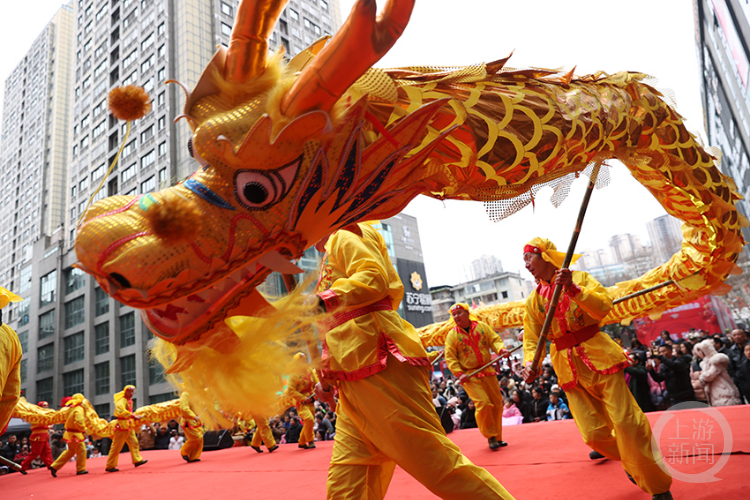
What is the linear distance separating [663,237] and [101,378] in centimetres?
2862

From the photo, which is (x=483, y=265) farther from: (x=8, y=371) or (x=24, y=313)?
(x=8, y=371)

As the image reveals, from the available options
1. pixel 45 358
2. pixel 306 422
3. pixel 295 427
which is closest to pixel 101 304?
pixel 45 358

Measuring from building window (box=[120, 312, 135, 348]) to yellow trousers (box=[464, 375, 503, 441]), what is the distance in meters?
23.2

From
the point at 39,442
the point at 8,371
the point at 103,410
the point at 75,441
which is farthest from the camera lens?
the point at 103,410

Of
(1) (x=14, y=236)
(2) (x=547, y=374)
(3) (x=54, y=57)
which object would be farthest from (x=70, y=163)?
(2) (x=547, y=374)

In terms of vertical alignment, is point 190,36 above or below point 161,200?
above

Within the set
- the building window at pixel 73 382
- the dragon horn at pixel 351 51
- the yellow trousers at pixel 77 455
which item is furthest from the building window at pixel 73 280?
the dragon horn at pixel 351 51

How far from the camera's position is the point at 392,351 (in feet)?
6.77

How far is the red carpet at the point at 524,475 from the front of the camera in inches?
114

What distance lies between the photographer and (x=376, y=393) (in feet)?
6.52

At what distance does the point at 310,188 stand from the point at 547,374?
8.79 meters

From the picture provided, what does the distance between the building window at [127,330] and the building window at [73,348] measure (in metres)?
4.77

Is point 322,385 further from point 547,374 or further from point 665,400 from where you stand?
point 547,374

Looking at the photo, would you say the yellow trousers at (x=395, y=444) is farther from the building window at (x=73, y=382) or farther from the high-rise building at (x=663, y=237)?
the building window at (x=73, y=382)
